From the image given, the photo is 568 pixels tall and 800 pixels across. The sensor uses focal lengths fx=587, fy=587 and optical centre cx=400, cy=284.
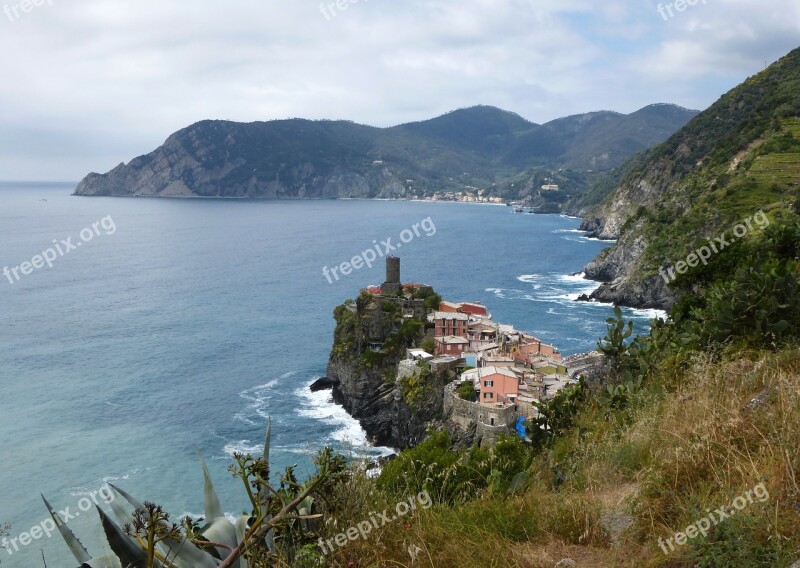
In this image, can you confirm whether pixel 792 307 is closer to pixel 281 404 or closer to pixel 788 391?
pixel 788 391

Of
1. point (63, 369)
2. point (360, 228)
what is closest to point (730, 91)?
point (360, 228)

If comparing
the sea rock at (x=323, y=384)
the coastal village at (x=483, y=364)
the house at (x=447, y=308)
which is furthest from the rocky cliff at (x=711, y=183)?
the sea rock at (x=323, y=384)

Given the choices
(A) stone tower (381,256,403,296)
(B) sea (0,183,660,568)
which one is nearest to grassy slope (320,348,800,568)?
(B) sea (0,183,660,568)

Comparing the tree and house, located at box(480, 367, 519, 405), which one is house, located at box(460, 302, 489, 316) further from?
house, located at box(480, 367, 519, 405)

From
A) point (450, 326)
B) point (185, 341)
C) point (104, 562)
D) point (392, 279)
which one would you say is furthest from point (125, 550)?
point (185, 341)

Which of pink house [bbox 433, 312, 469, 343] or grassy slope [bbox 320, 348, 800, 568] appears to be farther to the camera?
pink house [bbox 433, 312, 469, 343]
